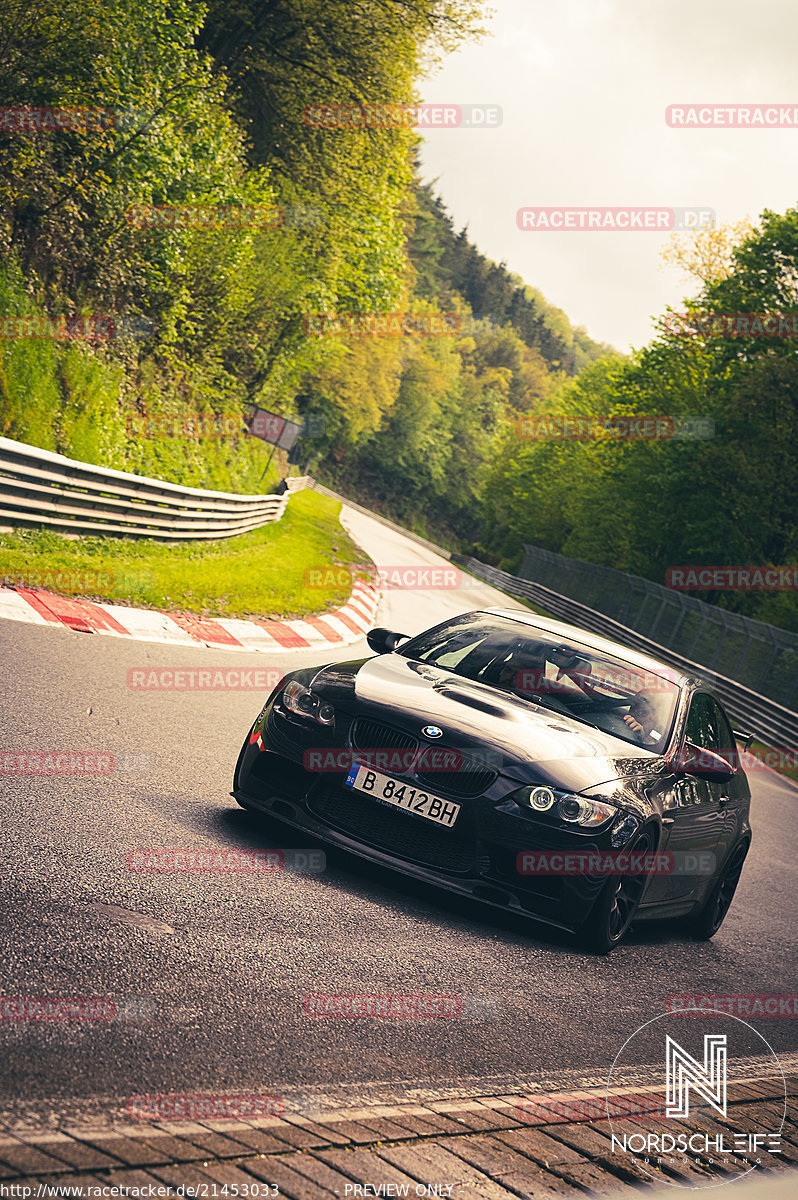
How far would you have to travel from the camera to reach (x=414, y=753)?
577cm

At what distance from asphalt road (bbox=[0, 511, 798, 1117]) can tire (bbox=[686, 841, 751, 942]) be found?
0.14 metres

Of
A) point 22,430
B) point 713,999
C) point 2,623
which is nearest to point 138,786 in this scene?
point 713,999

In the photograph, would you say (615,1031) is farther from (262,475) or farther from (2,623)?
(262,475)

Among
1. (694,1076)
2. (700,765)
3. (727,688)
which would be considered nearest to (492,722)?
(700,765)

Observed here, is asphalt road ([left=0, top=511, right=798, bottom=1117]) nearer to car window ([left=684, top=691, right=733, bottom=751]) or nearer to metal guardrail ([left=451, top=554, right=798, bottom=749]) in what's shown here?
car window ([left=684, top=691, right=733, bottom=751])

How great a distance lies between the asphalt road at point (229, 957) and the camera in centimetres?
356

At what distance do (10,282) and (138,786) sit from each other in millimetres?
13365

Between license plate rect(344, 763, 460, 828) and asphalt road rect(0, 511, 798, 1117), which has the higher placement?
license plate rect(344, 763, 460, 828)

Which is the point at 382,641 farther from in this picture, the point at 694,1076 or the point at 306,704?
the point at 694,1076

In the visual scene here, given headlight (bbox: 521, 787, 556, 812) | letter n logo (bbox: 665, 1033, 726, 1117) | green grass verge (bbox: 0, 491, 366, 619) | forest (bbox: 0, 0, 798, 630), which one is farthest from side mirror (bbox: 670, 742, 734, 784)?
forest (bbox: 0, 0, 798, 630)

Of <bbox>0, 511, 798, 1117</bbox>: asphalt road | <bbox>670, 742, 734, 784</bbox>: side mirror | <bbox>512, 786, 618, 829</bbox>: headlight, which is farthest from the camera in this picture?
<bbox>670, 742, 734, 784</bbox>: side mirror

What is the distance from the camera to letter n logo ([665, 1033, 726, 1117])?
4.30m

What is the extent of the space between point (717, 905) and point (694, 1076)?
3.06 m

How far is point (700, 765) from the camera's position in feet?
22.5
